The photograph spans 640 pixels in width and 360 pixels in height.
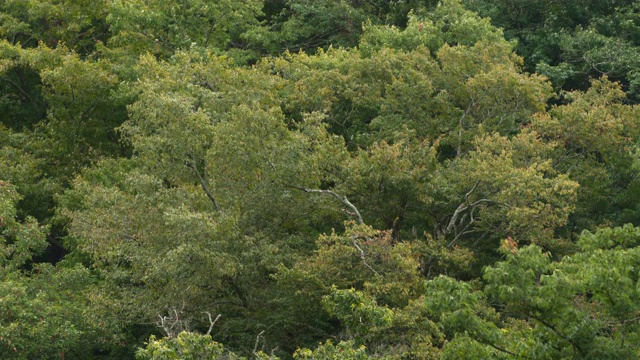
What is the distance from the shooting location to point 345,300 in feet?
59.3

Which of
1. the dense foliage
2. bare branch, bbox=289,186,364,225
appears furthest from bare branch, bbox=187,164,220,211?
bare branch, bbox=289,186,364,225

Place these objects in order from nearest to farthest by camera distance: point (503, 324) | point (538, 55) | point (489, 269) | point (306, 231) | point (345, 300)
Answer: point (489, 269) → point (345, 300) → point (503, 324) → point (306, 231) → point (538, 55)

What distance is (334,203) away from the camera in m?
23.9

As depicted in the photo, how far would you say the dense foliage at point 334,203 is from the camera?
16.9 metres

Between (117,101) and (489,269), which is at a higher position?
(489,269)

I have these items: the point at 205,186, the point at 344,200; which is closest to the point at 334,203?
the point at 344,200

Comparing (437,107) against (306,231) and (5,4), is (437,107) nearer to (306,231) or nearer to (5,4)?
(306,231)

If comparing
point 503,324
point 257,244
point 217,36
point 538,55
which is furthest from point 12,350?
point 538,55

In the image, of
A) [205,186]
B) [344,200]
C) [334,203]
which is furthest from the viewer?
[334,203]

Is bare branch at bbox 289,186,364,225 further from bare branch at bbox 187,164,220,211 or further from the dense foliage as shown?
bare branch at bbox 187,164,220,211

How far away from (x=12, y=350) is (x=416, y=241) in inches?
357

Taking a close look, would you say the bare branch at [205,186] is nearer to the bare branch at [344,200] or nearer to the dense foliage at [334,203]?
the dense foliage at [334,203]

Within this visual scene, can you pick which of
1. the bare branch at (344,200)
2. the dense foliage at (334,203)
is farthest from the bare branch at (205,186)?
the bare branch at (344,200)

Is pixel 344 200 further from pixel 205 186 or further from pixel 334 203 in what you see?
pixel 205 186
